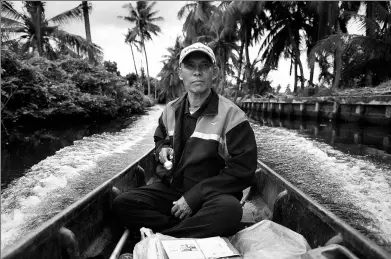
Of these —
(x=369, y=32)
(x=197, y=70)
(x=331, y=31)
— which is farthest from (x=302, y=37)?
(x=197, y=70)

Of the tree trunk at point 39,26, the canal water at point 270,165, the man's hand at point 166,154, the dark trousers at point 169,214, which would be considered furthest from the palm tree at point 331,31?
the tree trunk at point 39,26

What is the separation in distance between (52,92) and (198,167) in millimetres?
9843

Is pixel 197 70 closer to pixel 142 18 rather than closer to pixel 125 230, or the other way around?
pixel 125 230

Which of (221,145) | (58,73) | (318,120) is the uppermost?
(58,73)

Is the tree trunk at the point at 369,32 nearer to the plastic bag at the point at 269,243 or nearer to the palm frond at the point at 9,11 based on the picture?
the plastic bag at the point at 269,243

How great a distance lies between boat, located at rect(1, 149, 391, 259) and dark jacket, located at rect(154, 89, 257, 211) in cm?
44

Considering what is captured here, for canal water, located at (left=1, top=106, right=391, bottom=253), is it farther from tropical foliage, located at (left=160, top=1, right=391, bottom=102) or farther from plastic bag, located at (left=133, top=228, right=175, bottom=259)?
tropical foliage, located at (left=160, top=1, right=391, bottom=102)

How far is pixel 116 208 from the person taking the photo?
245 cm

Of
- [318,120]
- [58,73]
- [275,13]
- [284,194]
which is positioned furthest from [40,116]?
[275,13]

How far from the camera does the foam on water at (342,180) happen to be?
3756mm

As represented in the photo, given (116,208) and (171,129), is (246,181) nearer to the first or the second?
(171,129)

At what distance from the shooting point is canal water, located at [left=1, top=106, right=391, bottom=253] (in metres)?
3.92

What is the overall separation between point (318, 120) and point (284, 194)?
1303cm

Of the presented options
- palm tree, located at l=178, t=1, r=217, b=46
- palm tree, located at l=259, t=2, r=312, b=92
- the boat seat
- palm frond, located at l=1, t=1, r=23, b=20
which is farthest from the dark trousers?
palm tree, located at l=178, t=1, r=217, b=46
